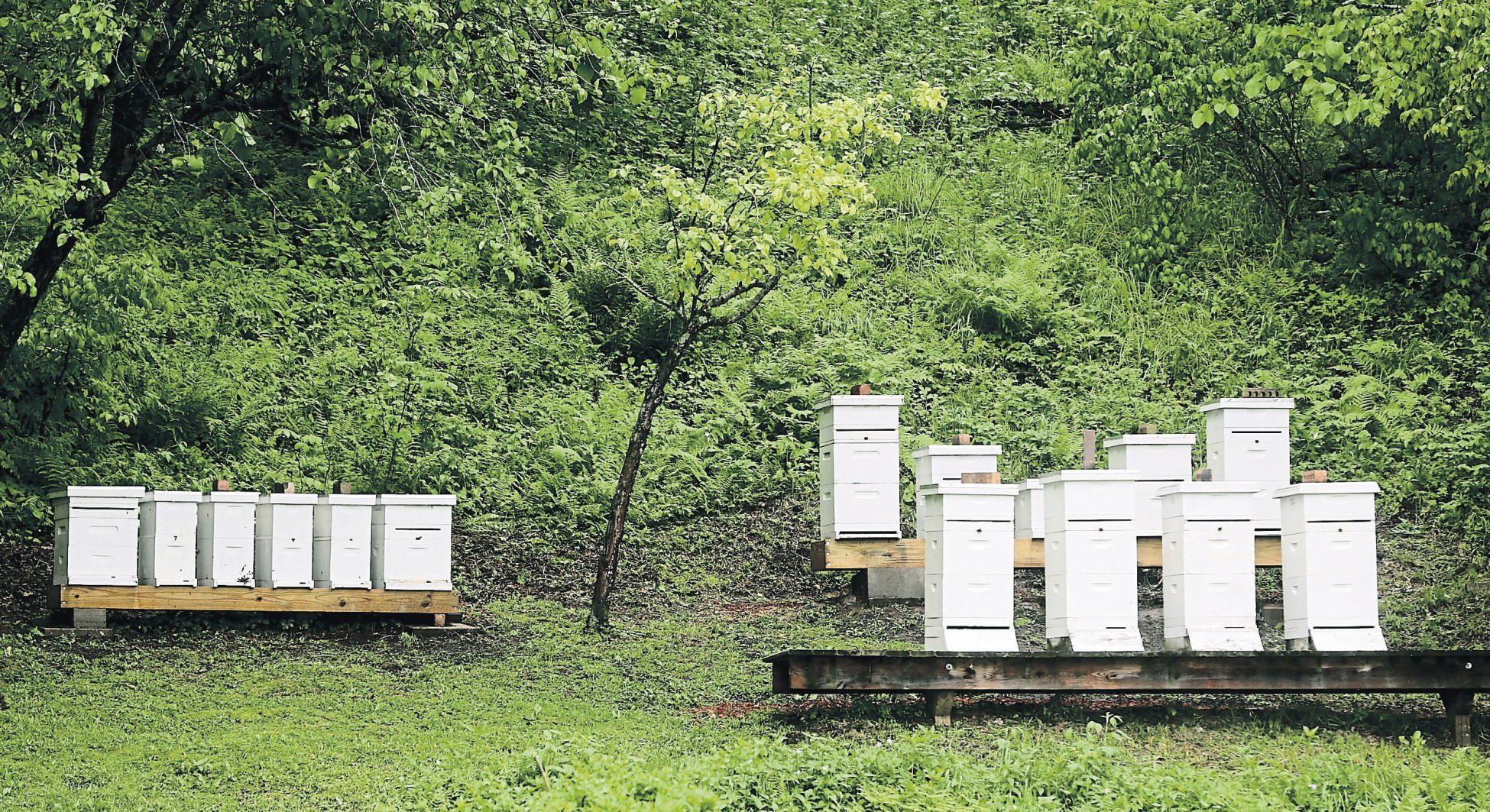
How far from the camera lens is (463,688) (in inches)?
306

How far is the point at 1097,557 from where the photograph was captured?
7129mm

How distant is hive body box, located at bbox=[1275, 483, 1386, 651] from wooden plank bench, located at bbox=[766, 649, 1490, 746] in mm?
294

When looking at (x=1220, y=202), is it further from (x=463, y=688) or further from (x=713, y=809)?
(x=713, y=809)

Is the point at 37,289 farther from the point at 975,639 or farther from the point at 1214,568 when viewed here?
the point at 1214,568

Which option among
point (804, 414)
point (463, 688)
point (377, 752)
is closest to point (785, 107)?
point (804, 414)

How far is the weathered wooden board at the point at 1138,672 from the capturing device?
6766mm

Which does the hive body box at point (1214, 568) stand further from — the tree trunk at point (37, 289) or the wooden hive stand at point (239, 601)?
the tree trunk at point (37, 289)

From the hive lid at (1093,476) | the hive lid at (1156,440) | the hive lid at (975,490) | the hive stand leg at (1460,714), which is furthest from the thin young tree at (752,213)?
the hive stand leg at (1460,714)

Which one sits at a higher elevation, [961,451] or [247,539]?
[961,451]

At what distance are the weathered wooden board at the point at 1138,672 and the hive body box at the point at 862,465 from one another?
2.29 meters

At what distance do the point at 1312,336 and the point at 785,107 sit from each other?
6.53m

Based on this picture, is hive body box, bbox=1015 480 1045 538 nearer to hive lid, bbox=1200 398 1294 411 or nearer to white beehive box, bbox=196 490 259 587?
hive lid, bbox=1200 398 1294 411

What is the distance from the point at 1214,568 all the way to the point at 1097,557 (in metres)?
0.63

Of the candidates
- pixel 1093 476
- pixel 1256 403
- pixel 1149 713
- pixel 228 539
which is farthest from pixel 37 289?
pixel 1256 403
